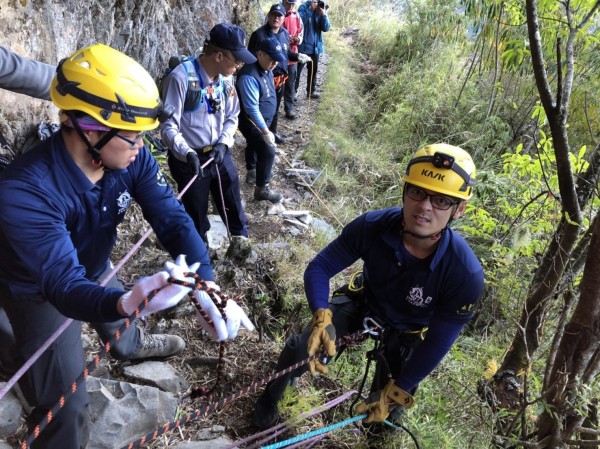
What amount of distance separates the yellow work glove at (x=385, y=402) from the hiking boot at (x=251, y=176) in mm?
4520

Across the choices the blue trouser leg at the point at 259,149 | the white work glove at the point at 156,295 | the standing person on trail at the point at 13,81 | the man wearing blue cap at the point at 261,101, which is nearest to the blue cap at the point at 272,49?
the man wearing blue cap at the point at 261,101

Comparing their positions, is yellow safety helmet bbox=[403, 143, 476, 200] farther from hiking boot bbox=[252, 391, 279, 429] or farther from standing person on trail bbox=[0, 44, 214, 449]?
hiking boot bbox=[252, 391, 279, 429]

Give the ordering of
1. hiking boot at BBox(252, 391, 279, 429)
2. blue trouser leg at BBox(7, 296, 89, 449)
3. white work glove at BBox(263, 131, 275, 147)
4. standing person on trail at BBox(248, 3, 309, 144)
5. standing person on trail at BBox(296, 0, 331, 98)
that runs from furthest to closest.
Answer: standing person on trail at BBox(296, 0, 331, 98), standing person on trail at BBox(248, 3, 309, 144), white work glove at BBox(263, 131, 275, 147), hiking boot at BBox(252, 391, 279, 429), blue trouser leg at BBox(7, 296, 89, 449)

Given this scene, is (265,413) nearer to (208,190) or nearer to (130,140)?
(130,140)

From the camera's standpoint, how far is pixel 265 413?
9.78 feet

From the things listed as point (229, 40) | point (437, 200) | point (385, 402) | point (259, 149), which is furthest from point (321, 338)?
point (259, 149)

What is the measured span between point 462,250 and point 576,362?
2.51ft

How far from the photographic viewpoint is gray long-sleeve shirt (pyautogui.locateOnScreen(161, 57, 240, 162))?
12.2ft

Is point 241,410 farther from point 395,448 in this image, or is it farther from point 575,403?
point 575,403

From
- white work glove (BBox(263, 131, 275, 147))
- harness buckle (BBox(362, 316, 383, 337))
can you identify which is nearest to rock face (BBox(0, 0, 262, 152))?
white work glove (BBox(263, 131, 275, 147))

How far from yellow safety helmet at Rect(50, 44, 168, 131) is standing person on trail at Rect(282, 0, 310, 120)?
6.30m

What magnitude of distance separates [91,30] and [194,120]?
1832 millimetres

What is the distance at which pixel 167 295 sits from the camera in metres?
1.69

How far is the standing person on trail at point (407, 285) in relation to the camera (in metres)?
2.54
